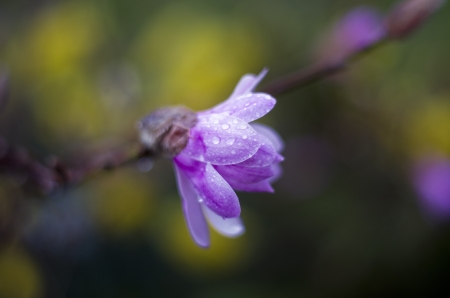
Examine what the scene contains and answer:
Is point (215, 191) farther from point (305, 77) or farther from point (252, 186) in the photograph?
point (305, 77)

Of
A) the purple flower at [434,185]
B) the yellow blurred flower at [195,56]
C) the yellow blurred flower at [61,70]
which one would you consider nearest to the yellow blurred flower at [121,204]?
the yellow blurred flower at [61,70]

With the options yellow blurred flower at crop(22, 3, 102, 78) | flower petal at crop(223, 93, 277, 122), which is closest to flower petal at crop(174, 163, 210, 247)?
flower petal at crop(223, 93, 277, 122)

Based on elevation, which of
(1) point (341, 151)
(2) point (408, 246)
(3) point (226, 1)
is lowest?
(2) point (408, 246)

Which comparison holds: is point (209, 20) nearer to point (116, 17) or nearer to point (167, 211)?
point (116, 17)

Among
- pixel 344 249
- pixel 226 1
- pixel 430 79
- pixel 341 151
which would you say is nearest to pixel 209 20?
pixel 226 1

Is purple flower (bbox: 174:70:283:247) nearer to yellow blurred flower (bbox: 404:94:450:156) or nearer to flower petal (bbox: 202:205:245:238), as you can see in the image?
flower petal (bbox: 202:205:245:238)

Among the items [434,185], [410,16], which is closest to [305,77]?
[410,16]
